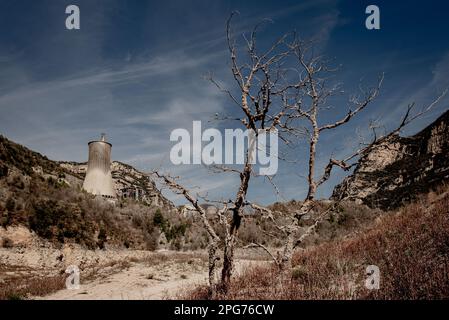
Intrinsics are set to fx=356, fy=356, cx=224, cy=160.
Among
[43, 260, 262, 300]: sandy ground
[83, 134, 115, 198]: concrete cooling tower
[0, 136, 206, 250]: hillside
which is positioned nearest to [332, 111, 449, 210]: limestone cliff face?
[0, 136, 206, 250]: hillside

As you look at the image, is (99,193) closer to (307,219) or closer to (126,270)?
(126,270)

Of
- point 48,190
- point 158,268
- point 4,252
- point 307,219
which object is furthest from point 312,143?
point 307,219

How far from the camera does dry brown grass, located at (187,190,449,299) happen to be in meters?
5.95

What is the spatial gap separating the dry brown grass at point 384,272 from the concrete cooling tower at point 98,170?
2312cm

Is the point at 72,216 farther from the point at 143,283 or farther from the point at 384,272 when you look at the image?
the point at 384,272

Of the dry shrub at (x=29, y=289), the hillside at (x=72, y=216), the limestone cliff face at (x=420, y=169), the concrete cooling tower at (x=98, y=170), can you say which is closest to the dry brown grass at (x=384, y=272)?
the dry shrub at (x=29, y=289)

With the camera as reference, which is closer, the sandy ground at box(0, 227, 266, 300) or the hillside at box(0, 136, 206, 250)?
the sandy ground at box(0, 227, 266, 300)

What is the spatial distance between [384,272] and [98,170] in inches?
1114

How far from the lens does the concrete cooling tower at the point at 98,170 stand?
31.4 m

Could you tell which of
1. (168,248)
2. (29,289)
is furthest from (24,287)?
(168,248)

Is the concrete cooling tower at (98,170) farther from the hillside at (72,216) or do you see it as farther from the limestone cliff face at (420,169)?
the limestone cliff face at (420,169)

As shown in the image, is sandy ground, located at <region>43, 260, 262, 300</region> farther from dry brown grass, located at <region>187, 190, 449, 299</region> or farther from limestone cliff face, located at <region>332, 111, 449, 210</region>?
limestone cliff face, located at <region>332, 111, 449, 210</region>

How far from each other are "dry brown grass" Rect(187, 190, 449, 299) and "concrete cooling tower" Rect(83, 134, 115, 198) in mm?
23124
